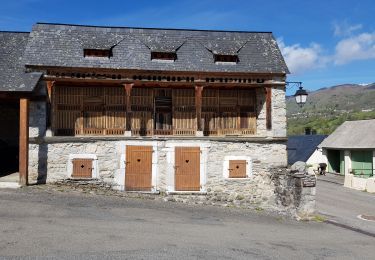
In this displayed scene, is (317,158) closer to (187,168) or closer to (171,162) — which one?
(187,168)

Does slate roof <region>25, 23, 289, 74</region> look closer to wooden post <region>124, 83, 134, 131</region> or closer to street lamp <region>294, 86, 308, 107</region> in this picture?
wooden post <region>124, 83, 134, 131</region>

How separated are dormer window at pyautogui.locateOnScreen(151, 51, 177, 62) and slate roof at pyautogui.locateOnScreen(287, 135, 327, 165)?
22618 mm

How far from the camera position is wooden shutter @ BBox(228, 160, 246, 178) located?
1827 centimetres

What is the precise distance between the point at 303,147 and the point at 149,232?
3327 centimetres

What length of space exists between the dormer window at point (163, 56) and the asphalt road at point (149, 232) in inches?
282

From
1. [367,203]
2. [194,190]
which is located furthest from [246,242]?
[367,203]

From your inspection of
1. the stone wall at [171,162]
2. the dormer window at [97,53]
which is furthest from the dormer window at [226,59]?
the dormer window at [97,53]

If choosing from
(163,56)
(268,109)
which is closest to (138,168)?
(163,56)

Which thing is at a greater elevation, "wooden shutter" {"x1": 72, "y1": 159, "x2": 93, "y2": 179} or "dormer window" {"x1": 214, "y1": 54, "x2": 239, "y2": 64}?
"dormer window" {"x1": 214, "y1": 54, "x2": 239, "y2": 64}

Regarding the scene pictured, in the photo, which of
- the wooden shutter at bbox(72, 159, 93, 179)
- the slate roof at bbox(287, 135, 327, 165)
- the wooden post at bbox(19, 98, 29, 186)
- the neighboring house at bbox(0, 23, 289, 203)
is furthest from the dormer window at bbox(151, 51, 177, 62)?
the slate roof at bbox(287, 135, 327, 165)

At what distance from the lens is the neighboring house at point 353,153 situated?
30.7 meters

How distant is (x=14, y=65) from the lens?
17.9 metres

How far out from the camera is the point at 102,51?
740 inches

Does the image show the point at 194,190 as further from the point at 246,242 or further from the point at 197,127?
the point at 246,242
